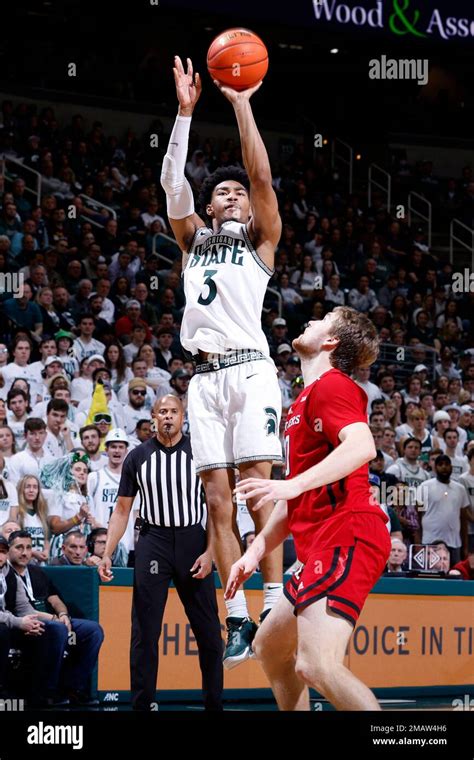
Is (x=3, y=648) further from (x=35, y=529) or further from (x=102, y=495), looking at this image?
(x=102, y=495)

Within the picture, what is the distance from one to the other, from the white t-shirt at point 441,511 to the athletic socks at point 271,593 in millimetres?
6319

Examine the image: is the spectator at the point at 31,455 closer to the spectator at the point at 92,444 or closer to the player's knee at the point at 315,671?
the spectator at the point at 92,444

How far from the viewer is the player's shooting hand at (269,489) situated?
4.66 meters

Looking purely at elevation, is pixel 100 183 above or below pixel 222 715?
above

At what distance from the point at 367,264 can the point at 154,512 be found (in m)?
12.7

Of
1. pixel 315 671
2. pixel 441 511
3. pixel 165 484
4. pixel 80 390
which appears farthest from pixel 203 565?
pixel 441 511

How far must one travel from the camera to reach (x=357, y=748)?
179 inches

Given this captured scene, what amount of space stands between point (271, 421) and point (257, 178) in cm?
134

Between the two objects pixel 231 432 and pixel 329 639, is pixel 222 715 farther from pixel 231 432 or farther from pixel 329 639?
pixel 231 432

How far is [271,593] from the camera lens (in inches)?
256

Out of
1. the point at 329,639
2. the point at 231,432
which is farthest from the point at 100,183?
the point at 329,639

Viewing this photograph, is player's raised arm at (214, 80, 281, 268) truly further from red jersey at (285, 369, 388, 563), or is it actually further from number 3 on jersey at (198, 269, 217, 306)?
red jersey at (285, 369, 388, 563)

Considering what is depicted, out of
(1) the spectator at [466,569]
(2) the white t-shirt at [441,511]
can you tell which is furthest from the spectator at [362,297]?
(1) the spectator at [466,569]

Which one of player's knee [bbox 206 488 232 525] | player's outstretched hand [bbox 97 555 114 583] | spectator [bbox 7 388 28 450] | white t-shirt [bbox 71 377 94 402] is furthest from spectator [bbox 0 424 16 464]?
player's knee [bbox 206 488 232 525]
